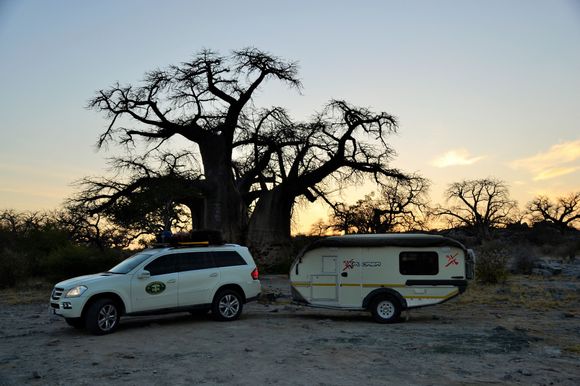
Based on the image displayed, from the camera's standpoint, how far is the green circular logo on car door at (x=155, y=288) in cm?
1291

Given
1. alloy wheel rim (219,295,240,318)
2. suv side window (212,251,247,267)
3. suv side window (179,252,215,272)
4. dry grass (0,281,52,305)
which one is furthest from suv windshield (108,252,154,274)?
dry grass (0,281,52,305)

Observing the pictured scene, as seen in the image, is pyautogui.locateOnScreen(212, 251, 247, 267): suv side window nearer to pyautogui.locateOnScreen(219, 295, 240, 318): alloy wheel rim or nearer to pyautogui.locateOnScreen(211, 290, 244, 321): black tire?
pyautogui.locateOnScreen(211, 290, 244, 321): black tire

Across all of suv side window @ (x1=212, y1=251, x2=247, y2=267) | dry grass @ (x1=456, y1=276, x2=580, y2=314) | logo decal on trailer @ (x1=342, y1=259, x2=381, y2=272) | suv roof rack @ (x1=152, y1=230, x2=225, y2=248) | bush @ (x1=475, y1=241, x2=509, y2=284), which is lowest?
dry grass @ (x1=456, y1=276, x2=580, y2=314)

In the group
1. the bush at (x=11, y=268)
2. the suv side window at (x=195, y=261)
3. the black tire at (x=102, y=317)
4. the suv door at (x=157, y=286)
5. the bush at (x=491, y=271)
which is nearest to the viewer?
the black tire at (x=102, y=317)

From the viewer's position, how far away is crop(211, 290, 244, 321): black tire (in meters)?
13.9

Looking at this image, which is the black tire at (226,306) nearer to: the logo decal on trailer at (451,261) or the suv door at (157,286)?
the suv door at (157,286)

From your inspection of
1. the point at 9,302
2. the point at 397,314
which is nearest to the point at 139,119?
the point at 9,302

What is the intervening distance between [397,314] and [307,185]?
18523 millimetres

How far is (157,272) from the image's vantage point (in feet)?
43.3

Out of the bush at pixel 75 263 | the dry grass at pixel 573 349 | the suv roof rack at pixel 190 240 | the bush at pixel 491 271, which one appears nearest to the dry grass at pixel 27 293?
the bush at pixel 75 263

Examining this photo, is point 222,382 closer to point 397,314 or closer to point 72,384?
point 72,384

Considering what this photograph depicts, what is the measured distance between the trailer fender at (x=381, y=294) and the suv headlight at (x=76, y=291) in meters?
6.86

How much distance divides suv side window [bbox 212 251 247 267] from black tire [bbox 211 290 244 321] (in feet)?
2.37

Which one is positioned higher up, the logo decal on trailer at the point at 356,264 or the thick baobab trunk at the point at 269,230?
the thick baobab trunk at the point at 269,230
